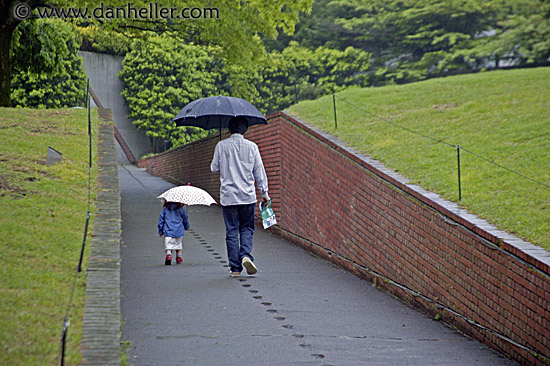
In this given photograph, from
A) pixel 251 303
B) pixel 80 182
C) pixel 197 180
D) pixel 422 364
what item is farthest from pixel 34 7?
pixel 422 364

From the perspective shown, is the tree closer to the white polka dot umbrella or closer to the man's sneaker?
the white polka dot umbrella

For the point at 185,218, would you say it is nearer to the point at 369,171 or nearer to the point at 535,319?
Result: the point at 369,171

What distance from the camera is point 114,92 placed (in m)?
40.6

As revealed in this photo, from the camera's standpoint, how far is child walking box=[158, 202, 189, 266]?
7.91 meters

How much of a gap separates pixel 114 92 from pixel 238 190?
3563 centimetres

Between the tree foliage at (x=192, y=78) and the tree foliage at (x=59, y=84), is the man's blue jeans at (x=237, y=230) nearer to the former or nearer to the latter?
the tree foliage at (x=59, y=84)

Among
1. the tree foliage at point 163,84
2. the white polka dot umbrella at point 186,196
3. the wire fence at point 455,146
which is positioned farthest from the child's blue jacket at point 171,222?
the tree foliage at point 163,84

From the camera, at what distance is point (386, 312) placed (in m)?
6.13

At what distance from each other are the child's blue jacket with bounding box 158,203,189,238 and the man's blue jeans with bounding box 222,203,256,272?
104 cm

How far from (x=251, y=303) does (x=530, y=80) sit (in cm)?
1117

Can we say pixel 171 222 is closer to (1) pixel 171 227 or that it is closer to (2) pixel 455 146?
(1) pixel 171 227

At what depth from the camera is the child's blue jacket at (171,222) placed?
791 centimetres

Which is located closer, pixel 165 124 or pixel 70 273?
pixel 70 273

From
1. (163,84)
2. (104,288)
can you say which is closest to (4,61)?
(104,288)
